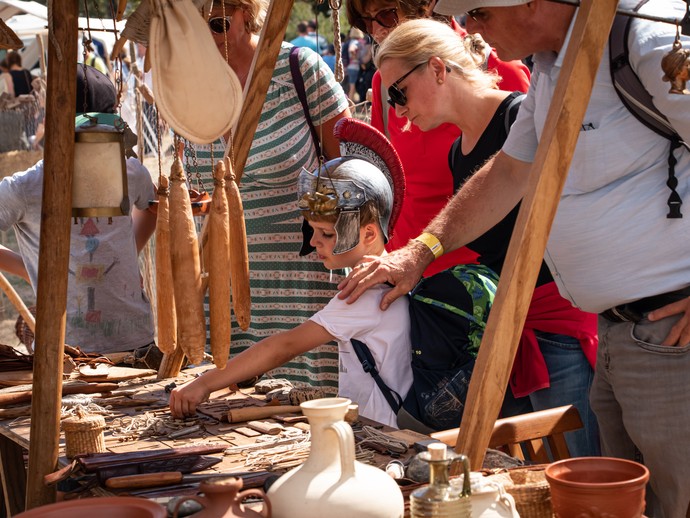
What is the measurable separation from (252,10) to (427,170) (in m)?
0.98

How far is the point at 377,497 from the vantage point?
180 centimetres

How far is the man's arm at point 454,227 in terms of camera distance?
321 cm

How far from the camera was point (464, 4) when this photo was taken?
8.50 feet

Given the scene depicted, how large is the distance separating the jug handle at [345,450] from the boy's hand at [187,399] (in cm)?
151

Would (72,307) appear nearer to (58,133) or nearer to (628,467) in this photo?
(58,133)

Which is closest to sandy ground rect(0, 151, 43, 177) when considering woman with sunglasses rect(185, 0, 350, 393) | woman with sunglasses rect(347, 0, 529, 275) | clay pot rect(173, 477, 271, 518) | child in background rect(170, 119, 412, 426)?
woman with sunglasses rect(185, 0, 350, 393)

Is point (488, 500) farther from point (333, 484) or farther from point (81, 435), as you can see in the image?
point (81, 435)

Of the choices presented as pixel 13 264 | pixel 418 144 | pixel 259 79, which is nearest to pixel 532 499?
pixel 259 79

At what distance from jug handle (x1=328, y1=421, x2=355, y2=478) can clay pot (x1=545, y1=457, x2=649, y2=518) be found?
1.44ft

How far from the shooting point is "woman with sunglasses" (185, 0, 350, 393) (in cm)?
404

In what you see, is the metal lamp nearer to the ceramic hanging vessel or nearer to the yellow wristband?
the ceramic hanging vessel

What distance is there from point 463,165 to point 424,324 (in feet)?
2.37

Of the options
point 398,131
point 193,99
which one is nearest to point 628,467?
point 193,99

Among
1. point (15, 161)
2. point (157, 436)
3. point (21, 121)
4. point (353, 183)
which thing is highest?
point (21, 121)
